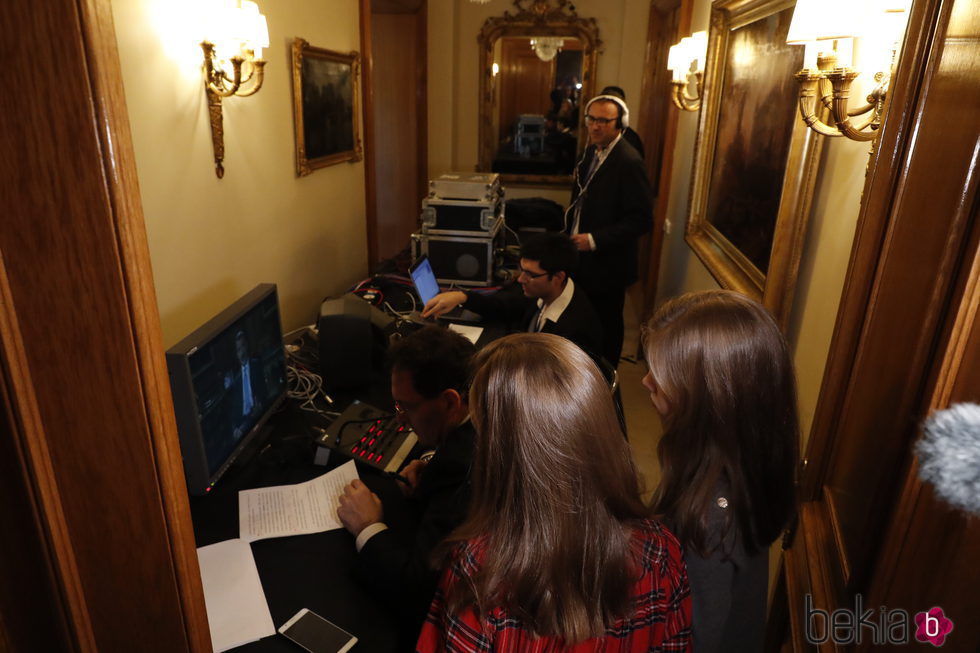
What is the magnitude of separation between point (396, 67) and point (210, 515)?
16.4 feet

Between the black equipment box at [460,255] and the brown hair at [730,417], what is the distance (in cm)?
230

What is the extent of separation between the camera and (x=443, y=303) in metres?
2.81

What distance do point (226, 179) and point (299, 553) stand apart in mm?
1507

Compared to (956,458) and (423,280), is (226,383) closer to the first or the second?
(423,280)

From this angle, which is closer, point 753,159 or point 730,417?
point 730,417

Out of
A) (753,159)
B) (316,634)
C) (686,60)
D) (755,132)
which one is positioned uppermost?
(686,60)

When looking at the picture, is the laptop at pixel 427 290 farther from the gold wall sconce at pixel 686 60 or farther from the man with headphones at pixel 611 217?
the gold wall sconce at pixel 686 60

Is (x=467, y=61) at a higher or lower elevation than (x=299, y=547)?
higher

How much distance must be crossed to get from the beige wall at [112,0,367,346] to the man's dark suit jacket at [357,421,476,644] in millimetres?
1066

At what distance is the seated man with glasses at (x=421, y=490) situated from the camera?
1.30 m

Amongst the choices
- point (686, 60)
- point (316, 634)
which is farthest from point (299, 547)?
point (686, 60)

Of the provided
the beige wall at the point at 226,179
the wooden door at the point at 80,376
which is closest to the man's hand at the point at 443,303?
the beige wall at the point at 226,179

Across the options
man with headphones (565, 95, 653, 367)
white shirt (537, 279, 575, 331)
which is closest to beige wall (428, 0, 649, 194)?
man with headphones (565, 95, 653, 367)

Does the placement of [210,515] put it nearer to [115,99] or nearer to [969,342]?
[115,99]
